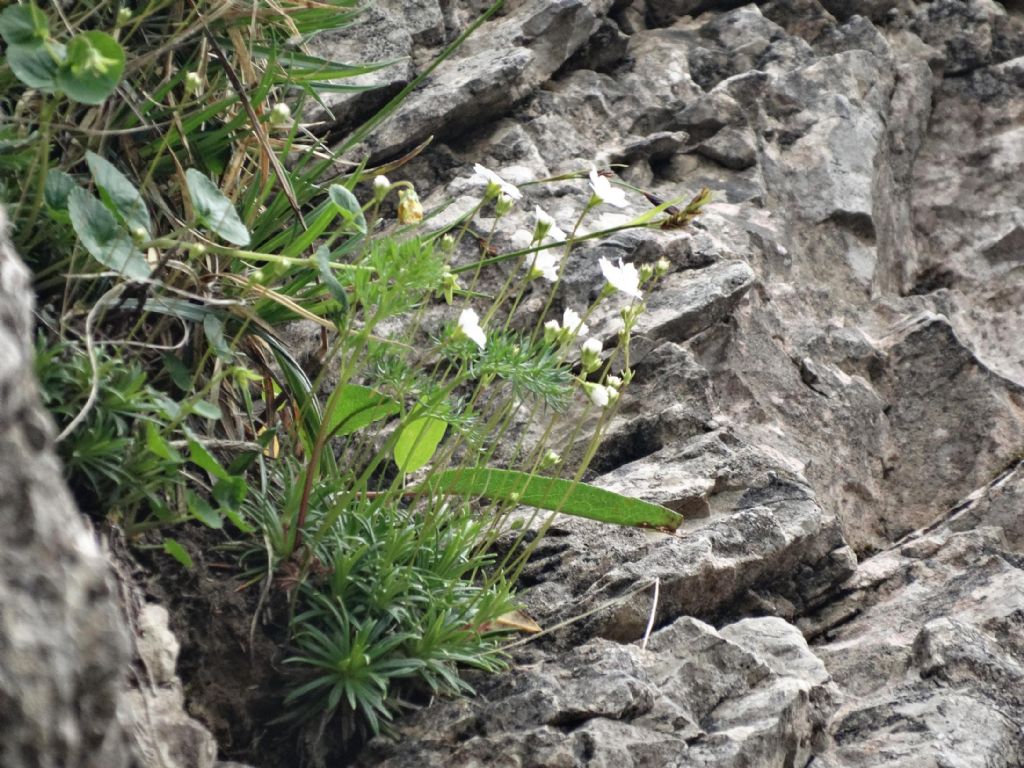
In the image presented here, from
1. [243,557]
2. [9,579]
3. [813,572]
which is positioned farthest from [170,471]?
[813,572]

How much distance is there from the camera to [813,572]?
2967 millimetres

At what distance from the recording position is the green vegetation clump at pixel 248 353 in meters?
2.02

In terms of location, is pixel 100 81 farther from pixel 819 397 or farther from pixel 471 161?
pixel 819 397

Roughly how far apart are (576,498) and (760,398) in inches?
37.1

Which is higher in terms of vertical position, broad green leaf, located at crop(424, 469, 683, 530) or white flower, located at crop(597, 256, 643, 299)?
white flower, located at crop(597, 256, 643, 299)

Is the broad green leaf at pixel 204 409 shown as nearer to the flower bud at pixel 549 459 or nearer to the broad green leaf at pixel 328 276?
the broad green leaf at pixel 328 276

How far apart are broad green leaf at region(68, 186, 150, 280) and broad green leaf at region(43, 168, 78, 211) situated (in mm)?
58

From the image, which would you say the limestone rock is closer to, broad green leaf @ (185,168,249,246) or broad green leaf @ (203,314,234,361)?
broad green leaf @ (203,314,234,361)

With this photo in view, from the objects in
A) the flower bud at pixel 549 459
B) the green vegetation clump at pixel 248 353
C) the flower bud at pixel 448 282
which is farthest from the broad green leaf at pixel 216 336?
the flower bud at pixel 549 459

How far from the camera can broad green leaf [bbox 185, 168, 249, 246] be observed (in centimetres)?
222

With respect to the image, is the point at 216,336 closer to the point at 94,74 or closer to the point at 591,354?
the point at 94,74

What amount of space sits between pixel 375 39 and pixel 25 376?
274cm

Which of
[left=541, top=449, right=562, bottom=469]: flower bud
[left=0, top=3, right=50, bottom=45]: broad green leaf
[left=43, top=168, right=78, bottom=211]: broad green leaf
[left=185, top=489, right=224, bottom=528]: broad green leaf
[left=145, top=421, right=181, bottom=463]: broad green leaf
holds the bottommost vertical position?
[left=541, top=449, right=562, bottom=469]: flower bud

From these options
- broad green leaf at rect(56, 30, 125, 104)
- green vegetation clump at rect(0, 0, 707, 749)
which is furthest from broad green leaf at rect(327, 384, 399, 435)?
broad green leaf at rect(56, 30, 125, 104)
